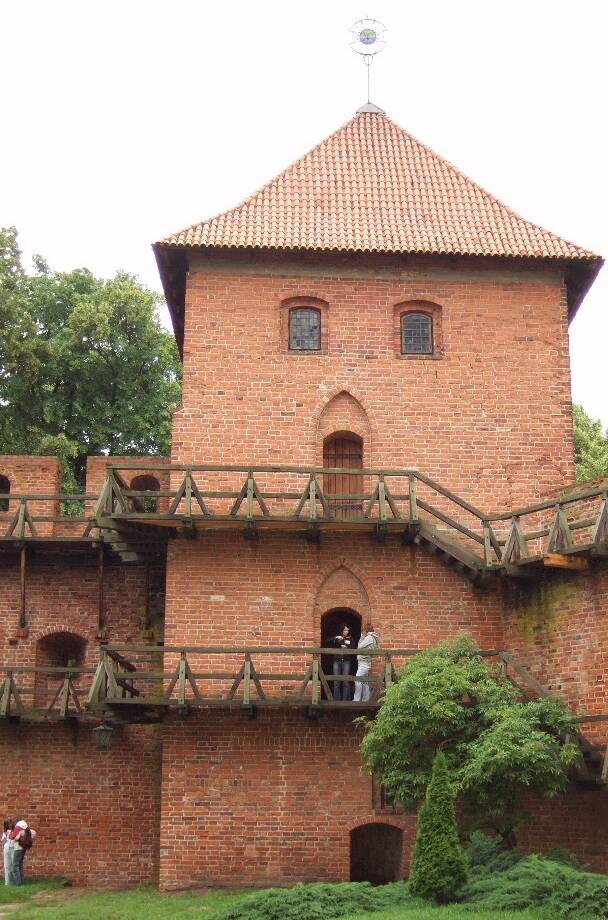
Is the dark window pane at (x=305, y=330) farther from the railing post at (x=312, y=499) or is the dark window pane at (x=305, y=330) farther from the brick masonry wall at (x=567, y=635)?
the brick masonry wall at (x=567, y=635)

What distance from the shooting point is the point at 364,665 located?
18516 mm

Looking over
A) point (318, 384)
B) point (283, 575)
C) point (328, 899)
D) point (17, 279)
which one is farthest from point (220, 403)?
point (17, 279)

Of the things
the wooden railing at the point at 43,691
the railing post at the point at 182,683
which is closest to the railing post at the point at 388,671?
the railing post at the point at 182,683

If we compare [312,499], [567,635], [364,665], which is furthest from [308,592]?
[567,635]

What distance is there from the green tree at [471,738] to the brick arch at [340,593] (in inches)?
101

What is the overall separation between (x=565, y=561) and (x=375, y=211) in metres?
8.14

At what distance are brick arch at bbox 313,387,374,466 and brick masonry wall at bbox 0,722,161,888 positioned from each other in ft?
19.3

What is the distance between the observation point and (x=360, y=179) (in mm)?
23062

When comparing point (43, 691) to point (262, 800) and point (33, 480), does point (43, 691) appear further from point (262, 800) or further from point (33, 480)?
point (262, 800)

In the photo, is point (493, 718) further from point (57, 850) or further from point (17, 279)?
point (17, 279)

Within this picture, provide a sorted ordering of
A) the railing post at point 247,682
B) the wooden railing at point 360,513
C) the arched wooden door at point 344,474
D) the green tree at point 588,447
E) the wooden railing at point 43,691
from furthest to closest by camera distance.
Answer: the green tree at point 588,447 < the arched wooden door at point 344,474 < the wooden railing at point 43,691 < the railing post at point 247,682 < the wooden railing at point 360,513

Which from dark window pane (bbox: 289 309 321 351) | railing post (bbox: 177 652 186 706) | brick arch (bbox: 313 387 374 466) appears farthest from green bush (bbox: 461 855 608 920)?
dark window pane (bbox: 289 309 321 351)

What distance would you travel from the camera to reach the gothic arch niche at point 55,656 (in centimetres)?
2116

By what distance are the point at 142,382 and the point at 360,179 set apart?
11.3 m
